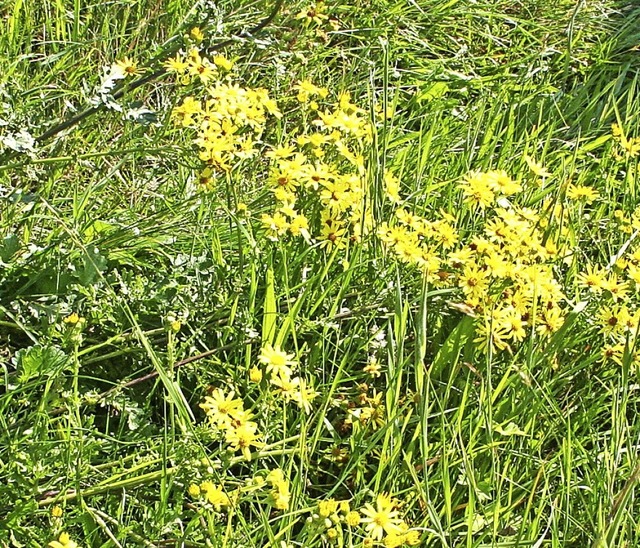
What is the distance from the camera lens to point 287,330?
181cm

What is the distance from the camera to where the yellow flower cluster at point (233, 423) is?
1.43 m

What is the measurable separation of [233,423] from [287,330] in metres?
0.39

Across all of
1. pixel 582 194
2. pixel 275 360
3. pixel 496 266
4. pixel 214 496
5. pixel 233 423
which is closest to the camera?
pixel 214 496

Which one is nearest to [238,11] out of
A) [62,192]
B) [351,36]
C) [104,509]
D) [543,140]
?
[351,36]

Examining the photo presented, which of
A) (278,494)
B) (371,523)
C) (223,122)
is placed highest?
(223,122)

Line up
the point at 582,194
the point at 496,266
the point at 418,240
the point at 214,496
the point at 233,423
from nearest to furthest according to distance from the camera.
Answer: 1. the point at 214,496
2. the point at 233,423
3. the point at 496,266
4. the point at 418,240
5. the point at 582,194

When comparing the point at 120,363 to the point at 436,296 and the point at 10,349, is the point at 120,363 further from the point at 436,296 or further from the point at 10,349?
the point at 436,296

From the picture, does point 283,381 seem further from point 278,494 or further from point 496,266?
point 496,266

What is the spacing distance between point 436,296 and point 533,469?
0.39 m

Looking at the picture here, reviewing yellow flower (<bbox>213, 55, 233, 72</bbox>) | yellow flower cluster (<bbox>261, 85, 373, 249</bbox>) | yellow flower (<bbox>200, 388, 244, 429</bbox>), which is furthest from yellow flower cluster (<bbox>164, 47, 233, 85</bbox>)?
yellow flower (<bbox>200, 388, 244, 429</bbox>)

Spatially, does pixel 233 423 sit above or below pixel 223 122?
below

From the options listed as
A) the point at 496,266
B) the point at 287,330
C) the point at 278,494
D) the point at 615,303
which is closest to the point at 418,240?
the point at 496,266

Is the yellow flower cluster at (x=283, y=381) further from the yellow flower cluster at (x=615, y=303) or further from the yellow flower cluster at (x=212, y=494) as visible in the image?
the yellow flower cluster at (x=615, y=303)

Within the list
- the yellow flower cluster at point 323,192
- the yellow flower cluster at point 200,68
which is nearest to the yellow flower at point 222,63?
the yellow flower cluster at point 200,68
